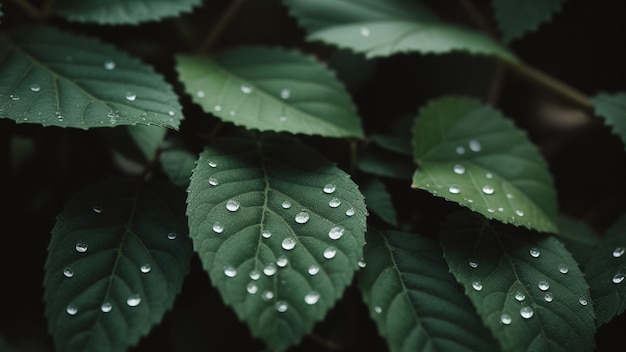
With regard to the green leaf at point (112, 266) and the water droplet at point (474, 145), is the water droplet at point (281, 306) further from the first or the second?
the water droplet at point (474, 145)

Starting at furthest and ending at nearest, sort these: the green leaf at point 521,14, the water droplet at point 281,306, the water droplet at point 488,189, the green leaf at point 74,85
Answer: the green leaf at point 521,14
the water droplet at point 488,189
the green leaf at point 74,85
the water droplet at point 281,306

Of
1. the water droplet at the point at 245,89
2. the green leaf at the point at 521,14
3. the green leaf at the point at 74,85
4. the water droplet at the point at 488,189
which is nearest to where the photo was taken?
the green leaf at the point at 74,85

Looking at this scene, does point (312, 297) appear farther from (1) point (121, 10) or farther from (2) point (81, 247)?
(1) point (121, 10)

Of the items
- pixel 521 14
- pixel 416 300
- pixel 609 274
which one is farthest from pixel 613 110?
pixel 416 300

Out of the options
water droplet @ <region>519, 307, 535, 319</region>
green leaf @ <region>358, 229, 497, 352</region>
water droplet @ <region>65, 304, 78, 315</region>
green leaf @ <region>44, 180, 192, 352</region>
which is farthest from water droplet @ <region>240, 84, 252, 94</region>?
water droplet @ <region>519, 307, 535, 319</region>

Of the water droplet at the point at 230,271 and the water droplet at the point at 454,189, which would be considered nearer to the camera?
the water droplet at the point at 230,271

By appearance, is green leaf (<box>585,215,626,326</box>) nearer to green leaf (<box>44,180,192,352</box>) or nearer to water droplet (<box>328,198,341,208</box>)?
water droplet (<box>328,198,341,208</box>)

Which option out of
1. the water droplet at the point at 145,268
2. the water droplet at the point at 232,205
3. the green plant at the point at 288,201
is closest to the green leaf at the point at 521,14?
the green plant at the point at 288,201
